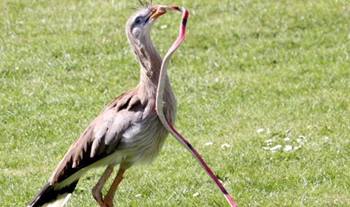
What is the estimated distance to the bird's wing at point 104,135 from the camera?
263 inches

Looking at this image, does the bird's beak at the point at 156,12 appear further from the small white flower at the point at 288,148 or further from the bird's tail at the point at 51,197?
the small white flower at the point at 288,148

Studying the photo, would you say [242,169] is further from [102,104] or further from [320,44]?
[320,44]

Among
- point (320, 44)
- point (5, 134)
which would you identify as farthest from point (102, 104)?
point (320, 44)

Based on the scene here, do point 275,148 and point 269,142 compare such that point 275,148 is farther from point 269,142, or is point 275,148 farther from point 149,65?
point 149,65

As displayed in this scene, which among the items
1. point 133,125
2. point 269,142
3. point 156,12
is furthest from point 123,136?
point 269,142

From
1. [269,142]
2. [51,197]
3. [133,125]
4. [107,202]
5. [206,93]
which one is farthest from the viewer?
[206,93]

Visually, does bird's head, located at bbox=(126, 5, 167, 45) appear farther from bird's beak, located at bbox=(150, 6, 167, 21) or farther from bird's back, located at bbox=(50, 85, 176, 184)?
bird's back, located at bbox=(50, 85, 176, 184)

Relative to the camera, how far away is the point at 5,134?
30.9 feet

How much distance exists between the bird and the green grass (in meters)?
0.99

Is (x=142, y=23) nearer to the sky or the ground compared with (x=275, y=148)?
nearer to the sky

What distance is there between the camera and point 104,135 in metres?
6.74

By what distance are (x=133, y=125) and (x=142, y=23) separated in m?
0.64

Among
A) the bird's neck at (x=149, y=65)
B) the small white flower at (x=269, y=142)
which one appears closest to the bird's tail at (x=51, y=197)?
the bird's neck at (x=149, y=65)

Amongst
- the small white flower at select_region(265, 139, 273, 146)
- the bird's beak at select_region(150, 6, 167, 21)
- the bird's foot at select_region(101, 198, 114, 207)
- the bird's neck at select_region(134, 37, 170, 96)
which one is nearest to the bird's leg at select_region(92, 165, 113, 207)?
the bird's foot at select_region(101, 198, 114, 207)
